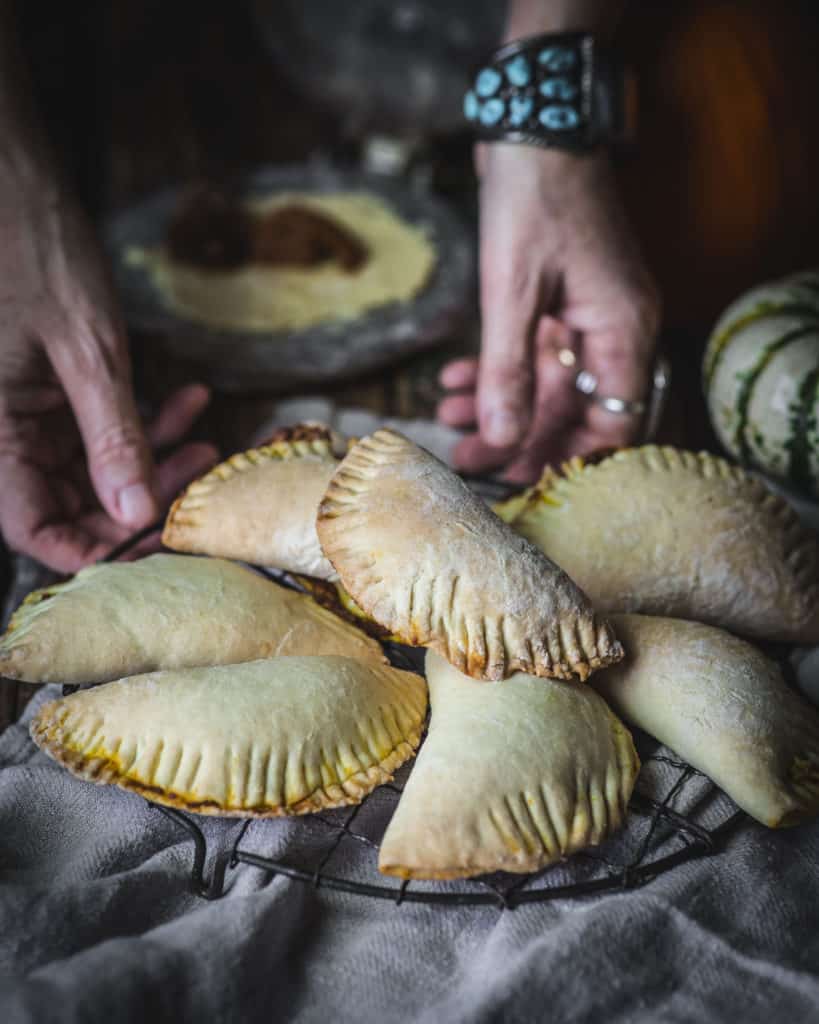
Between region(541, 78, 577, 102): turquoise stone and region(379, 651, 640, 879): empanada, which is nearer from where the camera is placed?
region(379, 651, 640, 879): empanada

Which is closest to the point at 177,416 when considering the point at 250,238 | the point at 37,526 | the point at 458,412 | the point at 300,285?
the point at 37,526

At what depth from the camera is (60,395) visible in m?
1.62

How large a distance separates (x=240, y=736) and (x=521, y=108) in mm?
1311

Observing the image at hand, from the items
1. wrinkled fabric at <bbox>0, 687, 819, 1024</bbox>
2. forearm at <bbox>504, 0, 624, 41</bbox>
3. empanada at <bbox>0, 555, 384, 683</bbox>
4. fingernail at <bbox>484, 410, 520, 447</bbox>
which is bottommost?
wrinkled fabric at <bbox>0, 687, 819, 1024</bbox>

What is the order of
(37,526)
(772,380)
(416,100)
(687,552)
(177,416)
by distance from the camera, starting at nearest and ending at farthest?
(687,552) → (37,526) → (772,380) → (177,416) → (416,100)

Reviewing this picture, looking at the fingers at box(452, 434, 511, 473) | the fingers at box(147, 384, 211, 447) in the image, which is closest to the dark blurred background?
the fingers at box(452, 434, 511, 473)

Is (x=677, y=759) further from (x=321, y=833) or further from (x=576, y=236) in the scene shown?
(x=576, y=236)

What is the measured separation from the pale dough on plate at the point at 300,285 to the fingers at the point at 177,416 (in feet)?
1.26

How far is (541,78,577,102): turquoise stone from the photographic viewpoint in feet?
5.73

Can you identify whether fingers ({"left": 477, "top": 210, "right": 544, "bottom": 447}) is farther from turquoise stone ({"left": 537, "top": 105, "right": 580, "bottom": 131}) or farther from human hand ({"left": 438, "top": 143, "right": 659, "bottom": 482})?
turquoise stone ({"left": 537, "top": 105, "right": 580, "bottom": 131})

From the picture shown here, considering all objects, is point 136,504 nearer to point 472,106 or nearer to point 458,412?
point 458,412

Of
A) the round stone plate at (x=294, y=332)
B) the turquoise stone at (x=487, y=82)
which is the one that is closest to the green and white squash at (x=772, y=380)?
the turquoise stone at (x=487, y=82)

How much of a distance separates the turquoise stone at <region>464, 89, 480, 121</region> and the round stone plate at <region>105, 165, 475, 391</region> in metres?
0.59

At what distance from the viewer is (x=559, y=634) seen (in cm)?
107
